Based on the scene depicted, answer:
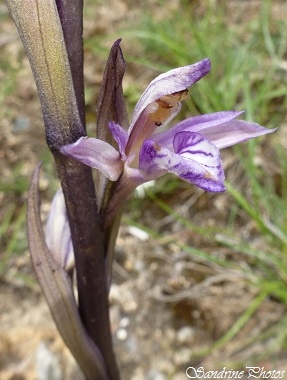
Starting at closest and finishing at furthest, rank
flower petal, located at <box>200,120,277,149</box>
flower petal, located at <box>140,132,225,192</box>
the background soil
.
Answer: flower petal, located at <box>140,132,225,192</box>
flower petal, located at <box>200,120,277,149</box>
the background soil

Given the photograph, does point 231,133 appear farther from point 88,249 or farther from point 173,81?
point 88,249

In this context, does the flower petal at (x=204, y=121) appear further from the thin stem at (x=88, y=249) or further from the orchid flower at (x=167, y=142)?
the thin stem at (x=88, y=249)

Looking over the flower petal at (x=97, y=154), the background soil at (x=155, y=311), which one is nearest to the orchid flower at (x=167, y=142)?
the flower petal at (x=97, y=154)

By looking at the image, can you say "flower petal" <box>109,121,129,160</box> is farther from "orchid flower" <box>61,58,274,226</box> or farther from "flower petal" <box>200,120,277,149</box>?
"flower petal" <box>200,120,277,149</box>

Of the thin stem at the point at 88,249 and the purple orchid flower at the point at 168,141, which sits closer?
the purple orchid flower at the point at 168,141

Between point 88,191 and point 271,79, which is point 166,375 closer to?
point 88,191

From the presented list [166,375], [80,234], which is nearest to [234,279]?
[166,375]

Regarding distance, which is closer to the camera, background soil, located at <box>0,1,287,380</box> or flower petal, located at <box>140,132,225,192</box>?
flower petal, located at <box>140,132,225,192</box>

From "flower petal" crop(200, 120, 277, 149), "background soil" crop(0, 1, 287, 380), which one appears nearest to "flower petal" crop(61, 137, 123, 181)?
"flower petal" crop(200, 120, 277, 149)
